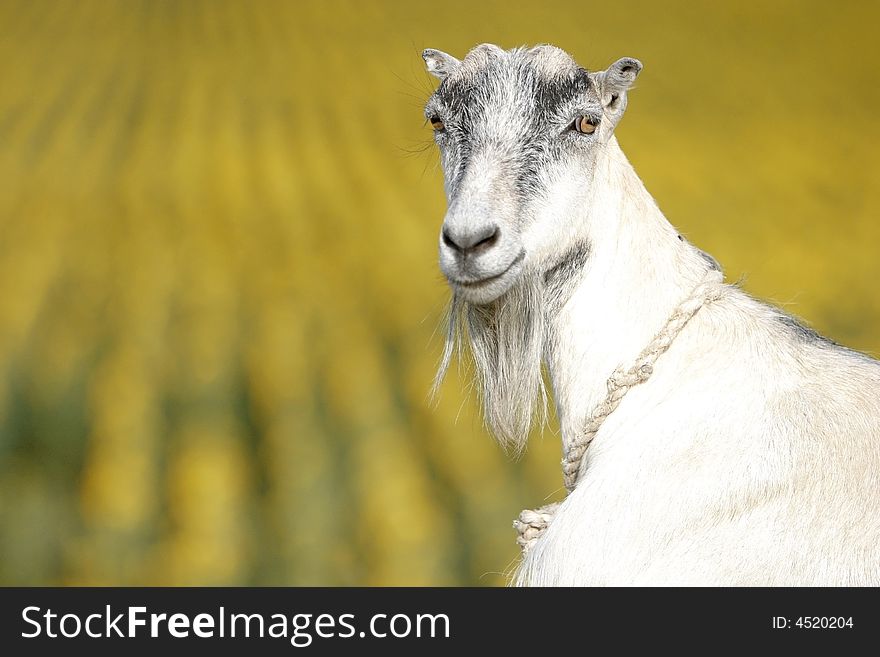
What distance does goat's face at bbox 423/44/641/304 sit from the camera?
2148 mm

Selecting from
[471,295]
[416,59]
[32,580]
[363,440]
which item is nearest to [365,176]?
[416,59]

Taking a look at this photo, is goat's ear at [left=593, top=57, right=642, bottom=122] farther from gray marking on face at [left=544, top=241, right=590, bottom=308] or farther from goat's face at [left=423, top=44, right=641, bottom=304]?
gray marking on face at [left=544, top=241, right=590, bottom=308]

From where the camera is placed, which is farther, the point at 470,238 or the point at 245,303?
the point at 245,303

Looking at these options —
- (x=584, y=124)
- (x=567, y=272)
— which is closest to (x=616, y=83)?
(x=584, y=124)

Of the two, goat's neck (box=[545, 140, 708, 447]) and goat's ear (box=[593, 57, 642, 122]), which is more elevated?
goat's ear (box=[593, 57, 642, 122])

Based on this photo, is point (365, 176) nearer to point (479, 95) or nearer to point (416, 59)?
point (416, 59)

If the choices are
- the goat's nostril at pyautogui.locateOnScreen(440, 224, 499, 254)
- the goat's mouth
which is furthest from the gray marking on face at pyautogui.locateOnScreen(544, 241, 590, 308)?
the goat's nostril at pyautogui.locateOnScreen(440, 224, 499, 254)

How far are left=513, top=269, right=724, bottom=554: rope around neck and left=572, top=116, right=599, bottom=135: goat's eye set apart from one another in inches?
19.2

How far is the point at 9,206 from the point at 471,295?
134 inches

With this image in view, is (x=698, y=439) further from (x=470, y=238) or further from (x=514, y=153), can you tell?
(x=514, y=153)

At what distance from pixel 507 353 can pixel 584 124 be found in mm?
617

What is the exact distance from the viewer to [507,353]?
2.43 metres

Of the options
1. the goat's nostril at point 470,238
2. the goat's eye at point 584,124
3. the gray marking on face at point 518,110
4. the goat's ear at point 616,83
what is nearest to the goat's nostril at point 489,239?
the goat's nostril at point 470,238

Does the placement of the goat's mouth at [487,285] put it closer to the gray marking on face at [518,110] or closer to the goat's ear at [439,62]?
the gray marking on face at [518,110]
